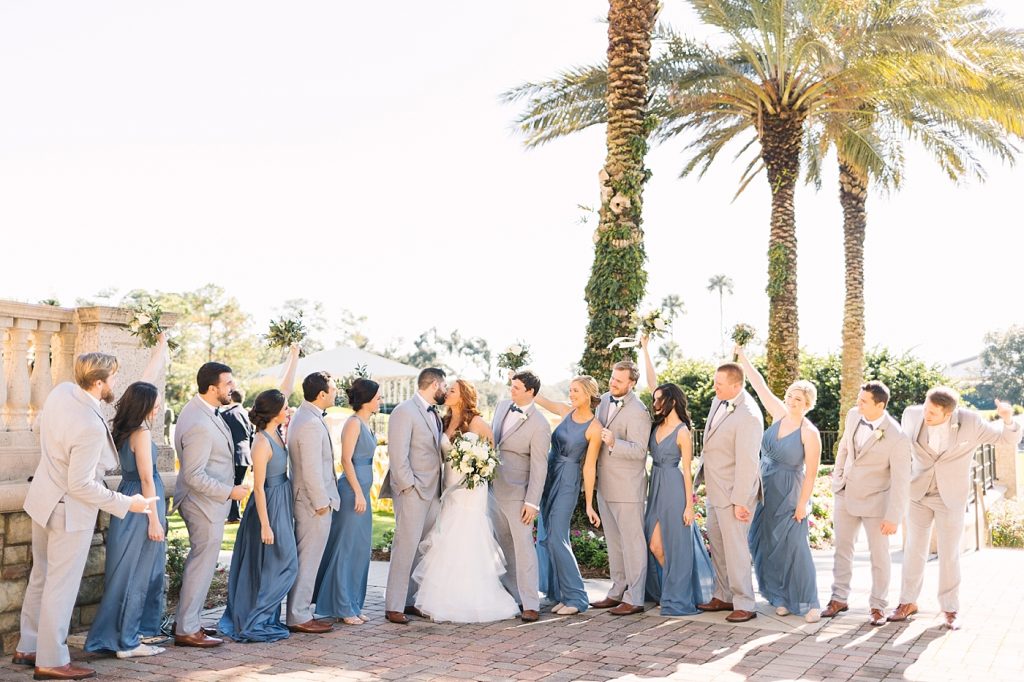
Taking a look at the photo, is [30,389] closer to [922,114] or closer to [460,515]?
[460,515]

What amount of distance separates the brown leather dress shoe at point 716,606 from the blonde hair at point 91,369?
514cm

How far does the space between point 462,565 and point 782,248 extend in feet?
40.6

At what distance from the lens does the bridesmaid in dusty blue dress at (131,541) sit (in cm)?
639

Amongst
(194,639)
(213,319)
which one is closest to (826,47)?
(194,639)

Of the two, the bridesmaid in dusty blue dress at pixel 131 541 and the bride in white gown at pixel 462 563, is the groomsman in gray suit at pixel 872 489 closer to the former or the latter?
the bride in white gown at pixel 462 563

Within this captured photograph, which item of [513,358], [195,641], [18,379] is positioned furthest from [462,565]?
[18,379]

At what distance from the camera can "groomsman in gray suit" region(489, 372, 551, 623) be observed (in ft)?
25.6

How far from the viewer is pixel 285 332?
801cm

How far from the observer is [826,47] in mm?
15633

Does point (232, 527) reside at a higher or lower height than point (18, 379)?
lower

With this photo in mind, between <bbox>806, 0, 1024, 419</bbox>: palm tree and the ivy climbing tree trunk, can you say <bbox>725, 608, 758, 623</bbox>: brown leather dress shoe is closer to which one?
the ivy climbing tree trunk

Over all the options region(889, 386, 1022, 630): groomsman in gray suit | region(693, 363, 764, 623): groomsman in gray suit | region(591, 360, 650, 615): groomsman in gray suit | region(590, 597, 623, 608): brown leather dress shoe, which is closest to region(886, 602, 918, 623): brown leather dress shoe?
region(889, 386, 1022, 630): groomsman in gray suit

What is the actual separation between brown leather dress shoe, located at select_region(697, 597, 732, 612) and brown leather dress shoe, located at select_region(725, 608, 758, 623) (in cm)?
30

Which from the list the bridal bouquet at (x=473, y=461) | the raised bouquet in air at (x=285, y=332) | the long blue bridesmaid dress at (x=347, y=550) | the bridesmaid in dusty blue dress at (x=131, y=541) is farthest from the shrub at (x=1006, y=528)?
the bridesmaid in dusty blue dress at (x=131, y=541)
